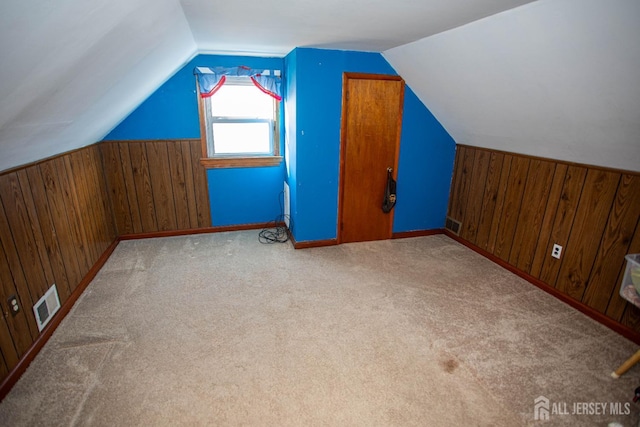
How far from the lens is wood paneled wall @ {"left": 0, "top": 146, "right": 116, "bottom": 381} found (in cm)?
184

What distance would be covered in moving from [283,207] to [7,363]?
112 inches

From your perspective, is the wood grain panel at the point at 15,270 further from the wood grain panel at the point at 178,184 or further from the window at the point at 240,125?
the window at the point at 240,125

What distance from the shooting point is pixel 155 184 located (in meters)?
3.70

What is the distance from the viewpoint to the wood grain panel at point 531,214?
2820 millimetres

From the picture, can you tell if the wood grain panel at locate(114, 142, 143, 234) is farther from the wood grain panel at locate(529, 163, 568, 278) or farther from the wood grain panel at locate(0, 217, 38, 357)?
the wood grain panel at locate(529, 163, 568, 278)

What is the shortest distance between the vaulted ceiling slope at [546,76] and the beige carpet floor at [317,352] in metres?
1.29

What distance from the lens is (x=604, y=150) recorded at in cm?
225

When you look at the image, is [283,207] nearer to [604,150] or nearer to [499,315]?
[499,315]

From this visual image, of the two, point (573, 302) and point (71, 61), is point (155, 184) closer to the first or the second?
point (71, 61)

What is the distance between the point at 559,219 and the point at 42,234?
3908 millimetres

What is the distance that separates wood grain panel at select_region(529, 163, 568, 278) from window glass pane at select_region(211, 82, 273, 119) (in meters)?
2.95

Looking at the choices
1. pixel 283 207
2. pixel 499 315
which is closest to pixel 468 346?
pixel 499 315

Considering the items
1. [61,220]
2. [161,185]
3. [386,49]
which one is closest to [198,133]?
[161,185]

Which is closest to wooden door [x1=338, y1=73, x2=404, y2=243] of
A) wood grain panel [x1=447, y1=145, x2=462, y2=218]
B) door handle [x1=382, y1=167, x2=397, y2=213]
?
door handle [x1=382, y1=167, x2=397, y2=213]
